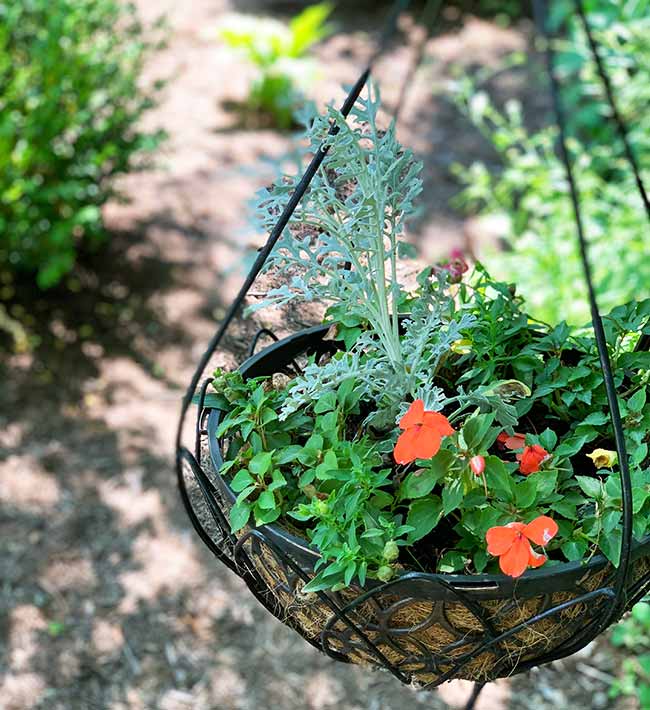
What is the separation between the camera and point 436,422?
923 millimetres

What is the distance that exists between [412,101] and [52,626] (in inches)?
137

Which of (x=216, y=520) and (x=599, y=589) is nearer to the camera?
(x=599, y=589)

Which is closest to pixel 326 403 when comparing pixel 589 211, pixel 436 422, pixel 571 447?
pixel 436 422

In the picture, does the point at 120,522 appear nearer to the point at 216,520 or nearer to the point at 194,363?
the point at 194,363

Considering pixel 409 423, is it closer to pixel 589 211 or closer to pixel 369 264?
pixel 369 264

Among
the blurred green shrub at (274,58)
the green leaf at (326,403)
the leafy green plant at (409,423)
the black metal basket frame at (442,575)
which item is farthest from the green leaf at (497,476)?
the blurred green shrub at (274,58)

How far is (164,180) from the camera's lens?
171 inches

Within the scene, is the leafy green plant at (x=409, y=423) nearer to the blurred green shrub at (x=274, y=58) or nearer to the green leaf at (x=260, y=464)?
the green leaf at (x=260, y=464)

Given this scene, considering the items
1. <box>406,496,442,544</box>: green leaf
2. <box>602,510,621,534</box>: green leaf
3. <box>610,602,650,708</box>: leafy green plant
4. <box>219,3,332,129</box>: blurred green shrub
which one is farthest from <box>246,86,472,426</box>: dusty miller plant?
<box>219,3,332,129</box>: blurred green shrub

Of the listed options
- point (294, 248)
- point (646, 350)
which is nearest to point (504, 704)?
point (646, 350)

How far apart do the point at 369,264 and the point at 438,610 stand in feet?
1.34

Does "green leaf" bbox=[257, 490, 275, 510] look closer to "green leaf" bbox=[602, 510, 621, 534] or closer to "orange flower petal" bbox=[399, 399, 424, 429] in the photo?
"orange flower petal" bbox=[399, 399, 424, 429]

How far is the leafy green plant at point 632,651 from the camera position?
235 cm

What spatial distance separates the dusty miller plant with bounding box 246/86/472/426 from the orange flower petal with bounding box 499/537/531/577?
175 mm
